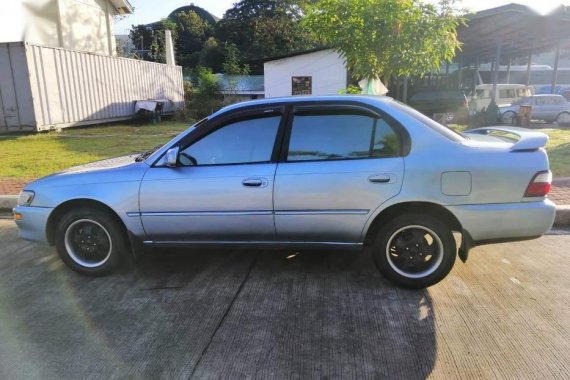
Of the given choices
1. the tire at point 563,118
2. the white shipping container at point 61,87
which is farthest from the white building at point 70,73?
the tire at point 563,118

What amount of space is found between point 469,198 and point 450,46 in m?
5.59

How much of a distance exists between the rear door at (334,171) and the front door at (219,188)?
154mm

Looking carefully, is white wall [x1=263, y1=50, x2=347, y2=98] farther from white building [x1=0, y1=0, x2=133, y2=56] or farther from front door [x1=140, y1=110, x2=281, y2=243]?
front door [x1=140, y1=110, x2=281, y2=243]

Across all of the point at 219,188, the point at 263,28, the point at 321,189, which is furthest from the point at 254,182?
the point at 263,28

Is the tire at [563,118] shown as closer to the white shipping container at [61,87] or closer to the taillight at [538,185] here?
the white shipping container at [61,87]

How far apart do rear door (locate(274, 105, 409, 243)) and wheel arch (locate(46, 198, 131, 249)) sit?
146cm

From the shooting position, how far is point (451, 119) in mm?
19609

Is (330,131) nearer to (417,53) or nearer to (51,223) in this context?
(51,223)

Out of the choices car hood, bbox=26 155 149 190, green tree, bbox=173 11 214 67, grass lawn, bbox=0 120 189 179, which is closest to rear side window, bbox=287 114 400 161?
car hood, bbox=26 155 149 190

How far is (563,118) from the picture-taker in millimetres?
19078

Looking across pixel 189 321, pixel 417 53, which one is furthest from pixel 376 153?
pixel 417 53

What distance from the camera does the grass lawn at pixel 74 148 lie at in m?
8.97

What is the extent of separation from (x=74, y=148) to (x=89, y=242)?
8.35 metres

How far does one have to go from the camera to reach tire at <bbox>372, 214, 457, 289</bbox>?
3717 mm
